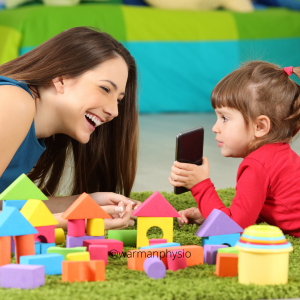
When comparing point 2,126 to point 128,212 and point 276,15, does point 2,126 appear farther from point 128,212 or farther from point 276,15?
point 276,15

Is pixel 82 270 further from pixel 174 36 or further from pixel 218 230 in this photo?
pixel 174 36

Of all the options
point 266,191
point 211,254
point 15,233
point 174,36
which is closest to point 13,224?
point 15,233

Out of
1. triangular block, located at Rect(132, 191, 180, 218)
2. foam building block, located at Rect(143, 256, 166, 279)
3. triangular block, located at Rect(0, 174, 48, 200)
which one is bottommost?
foam building block, located at Rect(143, 256, 166, 279)

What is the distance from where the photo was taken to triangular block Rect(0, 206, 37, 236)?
781 mm

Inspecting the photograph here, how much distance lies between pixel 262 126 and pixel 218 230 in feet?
1.17

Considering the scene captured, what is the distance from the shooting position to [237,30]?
361 cm

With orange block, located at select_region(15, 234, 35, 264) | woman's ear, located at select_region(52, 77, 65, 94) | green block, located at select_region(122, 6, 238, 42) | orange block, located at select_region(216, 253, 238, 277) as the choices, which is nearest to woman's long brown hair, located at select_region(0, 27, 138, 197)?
woman's ear, located at select_region(52, 77, 65, 94)

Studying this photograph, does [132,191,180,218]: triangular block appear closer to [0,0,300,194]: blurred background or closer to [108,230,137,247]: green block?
[108,230,137,247]: green block

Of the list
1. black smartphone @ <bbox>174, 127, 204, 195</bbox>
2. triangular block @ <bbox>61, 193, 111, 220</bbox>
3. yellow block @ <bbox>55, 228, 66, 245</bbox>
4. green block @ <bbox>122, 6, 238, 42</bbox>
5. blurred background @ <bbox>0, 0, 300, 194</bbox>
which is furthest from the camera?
green block @ <bbox>122, 6, 238, 42</bbox>

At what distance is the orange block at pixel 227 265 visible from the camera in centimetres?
80

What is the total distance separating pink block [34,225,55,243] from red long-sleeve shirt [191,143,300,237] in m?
0.40

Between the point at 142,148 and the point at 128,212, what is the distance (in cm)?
140

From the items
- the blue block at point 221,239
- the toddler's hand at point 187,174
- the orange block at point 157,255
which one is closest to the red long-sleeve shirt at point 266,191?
the toddler's hand at point 187,174

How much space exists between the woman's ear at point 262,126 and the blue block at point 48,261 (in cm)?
60
